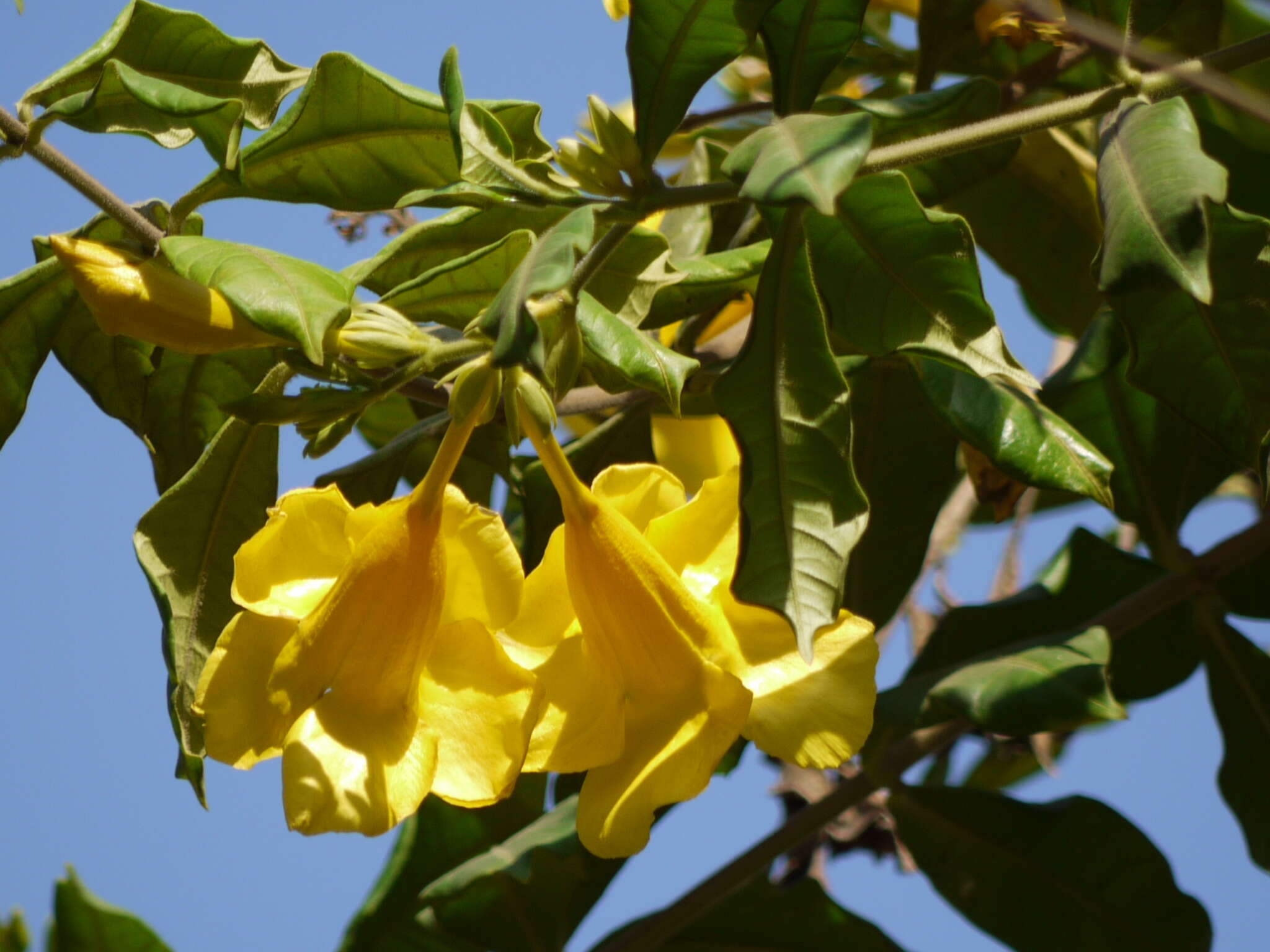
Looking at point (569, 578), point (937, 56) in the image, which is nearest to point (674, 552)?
point (569, 578)

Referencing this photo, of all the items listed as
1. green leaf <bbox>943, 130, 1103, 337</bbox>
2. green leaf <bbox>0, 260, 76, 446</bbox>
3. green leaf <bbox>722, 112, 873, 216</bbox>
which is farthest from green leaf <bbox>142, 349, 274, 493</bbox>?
green leaf <bbox>943, 130, 1103, 337</bbox>

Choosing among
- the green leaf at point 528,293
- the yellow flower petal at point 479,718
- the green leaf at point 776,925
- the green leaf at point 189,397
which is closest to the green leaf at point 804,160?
the green leaf at point 528,293

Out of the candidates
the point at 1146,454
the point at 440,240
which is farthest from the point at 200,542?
the point at 1146,454

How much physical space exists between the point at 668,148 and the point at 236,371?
0.77 m

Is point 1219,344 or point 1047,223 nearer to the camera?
point 1219,344

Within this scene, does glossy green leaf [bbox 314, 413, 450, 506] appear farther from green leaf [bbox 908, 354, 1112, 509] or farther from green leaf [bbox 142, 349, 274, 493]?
green leaf [bbox 908, 354, 1112, 509]

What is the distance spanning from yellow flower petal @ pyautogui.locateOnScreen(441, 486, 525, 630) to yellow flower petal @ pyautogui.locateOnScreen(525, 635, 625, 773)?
0.13 ft

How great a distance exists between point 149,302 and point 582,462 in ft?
1.64

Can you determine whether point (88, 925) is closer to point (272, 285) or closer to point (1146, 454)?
point (272, 285)

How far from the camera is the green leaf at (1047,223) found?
4.23ft

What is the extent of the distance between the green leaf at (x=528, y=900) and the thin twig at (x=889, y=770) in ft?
0.23

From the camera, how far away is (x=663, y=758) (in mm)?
639

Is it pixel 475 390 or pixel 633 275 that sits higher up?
pixel 633 275

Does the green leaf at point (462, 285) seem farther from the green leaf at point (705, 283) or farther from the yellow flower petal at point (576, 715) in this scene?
the yellow flower petal at point (576, 715)
